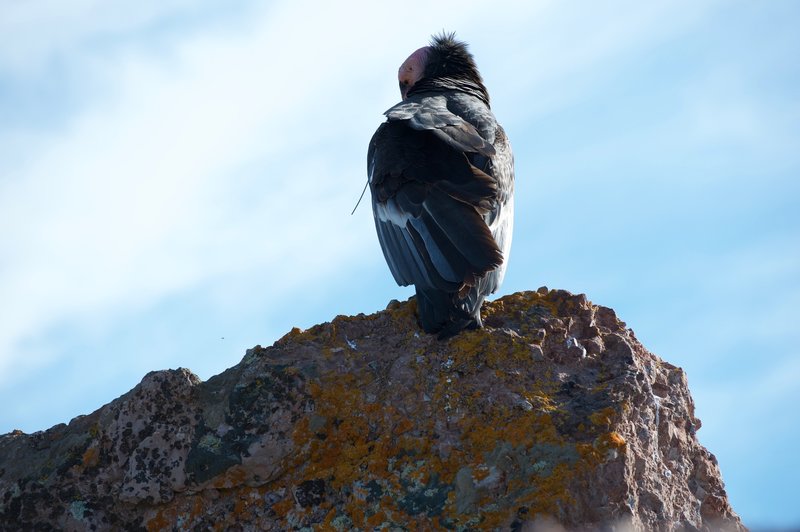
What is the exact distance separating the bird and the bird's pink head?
1.61 metres

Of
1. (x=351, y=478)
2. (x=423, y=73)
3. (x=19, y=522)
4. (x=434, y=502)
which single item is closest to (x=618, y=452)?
(x=434, y=502)

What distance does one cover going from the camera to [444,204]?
5.05 meters

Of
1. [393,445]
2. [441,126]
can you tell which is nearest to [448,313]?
[393,445]

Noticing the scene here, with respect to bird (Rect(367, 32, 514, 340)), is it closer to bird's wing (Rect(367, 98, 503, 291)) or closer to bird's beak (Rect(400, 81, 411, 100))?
bird's wing (Rect(367, 98, 503, 291))

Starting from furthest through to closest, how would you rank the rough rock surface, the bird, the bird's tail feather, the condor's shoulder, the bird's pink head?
the bird's pink head
the condor's shoulder
the bird
the bird's tail feather
the rough rock surface

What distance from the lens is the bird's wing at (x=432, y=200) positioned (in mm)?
4863

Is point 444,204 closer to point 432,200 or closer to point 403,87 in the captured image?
point 432,200

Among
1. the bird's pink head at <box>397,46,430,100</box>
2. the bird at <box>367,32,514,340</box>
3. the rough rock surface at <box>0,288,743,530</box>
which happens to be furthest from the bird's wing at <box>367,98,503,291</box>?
the bird's pink head at <box>397,46,430,100</box>

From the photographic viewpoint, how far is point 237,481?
4.21 metres

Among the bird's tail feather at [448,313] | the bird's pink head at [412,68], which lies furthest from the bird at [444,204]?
the bird's pink head at [412,68]

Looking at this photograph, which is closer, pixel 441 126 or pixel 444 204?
pixel 444 204

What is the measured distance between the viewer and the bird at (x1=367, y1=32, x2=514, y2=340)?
480 cm

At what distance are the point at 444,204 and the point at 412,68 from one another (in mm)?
3270

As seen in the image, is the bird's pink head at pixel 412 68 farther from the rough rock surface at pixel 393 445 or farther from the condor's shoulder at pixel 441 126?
the rough rock surface at pixel 393 445
